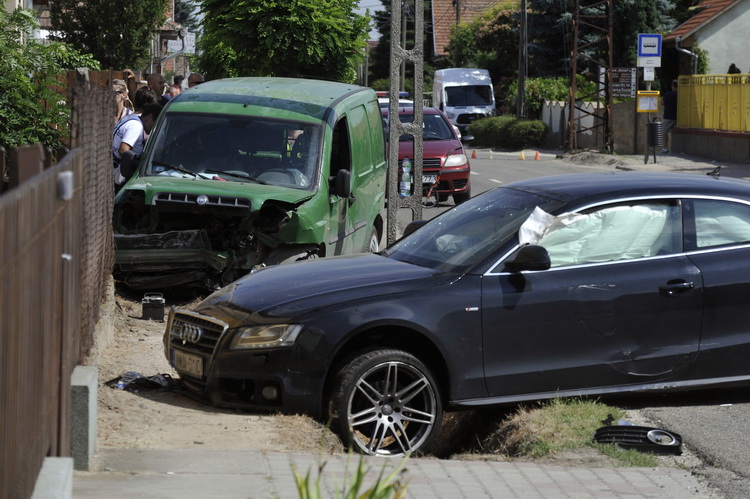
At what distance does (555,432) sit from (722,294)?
1432 millimetres

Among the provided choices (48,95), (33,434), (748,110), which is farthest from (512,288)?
(748,110)

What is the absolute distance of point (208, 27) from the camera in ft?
71.6

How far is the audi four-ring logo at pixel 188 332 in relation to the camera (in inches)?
266

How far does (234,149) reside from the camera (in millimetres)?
10719

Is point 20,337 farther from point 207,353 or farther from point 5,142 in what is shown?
point 5,142

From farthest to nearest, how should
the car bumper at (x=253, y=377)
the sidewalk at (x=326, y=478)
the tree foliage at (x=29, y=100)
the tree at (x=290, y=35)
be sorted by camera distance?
the tree at (x=290, y=35), the tree foliage at (x=29, y=100), the car bumper at (x=253, y=377), the sidewalk at (x=326, y=478)

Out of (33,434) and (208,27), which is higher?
(208,27)

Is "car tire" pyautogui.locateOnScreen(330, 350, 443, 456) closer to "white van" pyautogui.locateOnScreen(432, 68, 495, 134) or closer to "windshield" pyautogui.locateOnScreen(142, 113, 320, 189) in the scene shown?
"windshield" pyautogui.locateOnScreen(142, 113, 320, 189)

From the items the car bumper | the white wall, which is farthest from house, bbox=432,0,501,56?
the car bumper

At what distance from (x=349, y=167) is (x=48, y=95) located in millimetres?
2896

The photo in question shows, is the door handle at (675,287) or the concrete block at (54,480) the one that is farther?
the door handle at (675,287)

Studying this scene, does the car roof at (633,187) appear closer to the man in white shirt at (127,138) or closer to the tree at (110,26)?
the man in white shirt at (127,138)

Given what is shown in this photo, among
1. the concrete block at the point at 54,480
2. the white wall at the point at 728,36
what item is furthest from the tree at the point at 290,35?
the white wall at the point at 728,36

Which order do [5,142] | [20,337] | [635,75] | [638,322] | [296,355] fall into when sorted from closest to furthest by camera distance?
1. [20,337]
2. [296,355]
3. [638,322]
4. [5,142]
5. [635,75]
